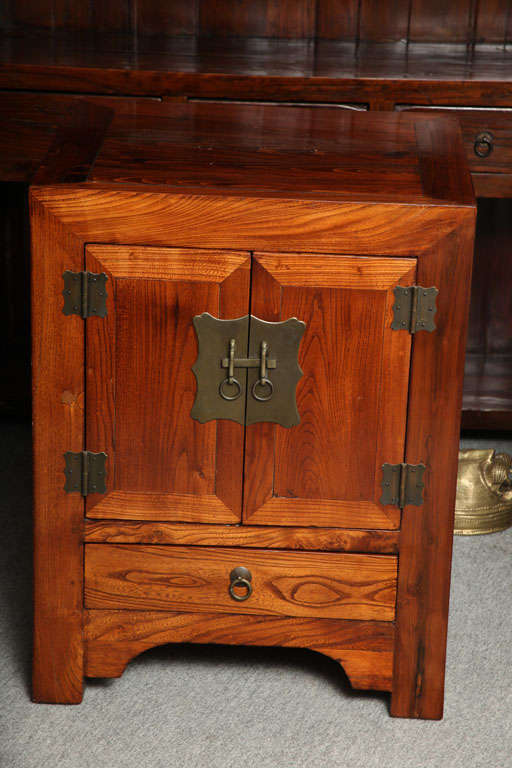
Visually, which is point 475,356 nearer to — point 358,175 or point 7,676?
point 358,175

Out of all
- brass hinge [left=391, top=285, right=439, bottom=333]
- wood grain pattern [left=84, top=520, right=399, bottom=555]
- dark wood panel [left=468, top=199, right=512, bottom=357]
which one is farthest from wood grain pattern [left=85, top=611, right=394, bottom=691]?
dark wood panel [left=468, top=199, right=512, bottom=357]

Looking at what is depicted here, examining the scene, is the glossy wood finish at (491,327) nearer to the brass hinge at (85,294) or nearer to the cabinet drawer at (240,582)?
the cabinet drawer at (240,582)

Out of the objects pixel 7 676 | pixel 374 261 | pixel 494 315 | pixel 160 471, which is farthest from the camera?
pixel 494 315

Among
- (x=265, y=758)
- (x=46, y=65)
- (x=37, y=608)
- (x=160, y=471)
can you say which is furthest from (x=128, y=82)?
(x=265, y=758)

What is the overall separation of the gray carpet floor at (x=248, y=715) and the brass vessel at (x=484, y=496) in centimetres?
36

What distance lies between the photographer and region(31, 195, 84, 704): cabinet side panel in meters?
1.58

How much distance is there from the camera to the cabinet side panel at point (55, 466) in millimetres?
1583

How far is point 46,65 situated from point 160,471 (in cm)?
106

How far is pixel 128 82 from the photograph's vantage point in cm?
231

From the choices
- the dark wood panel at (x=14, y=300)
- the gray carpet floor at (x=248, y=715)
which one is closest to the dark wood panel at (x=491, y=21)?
the dark wood panel at (x=14, y=300)

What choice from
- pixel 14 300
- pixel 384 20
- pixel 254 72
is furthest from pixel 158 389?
pixel 384 20

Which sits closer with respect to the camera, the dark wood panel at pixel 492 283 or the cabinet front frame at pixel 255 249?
the cabinet front frame at pixel 255 249

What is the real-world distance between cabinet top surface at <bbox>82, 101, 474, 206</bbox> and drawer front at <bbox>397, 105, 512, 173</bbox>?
0.38 m

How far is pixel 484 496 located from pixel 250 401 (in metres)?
0.94
